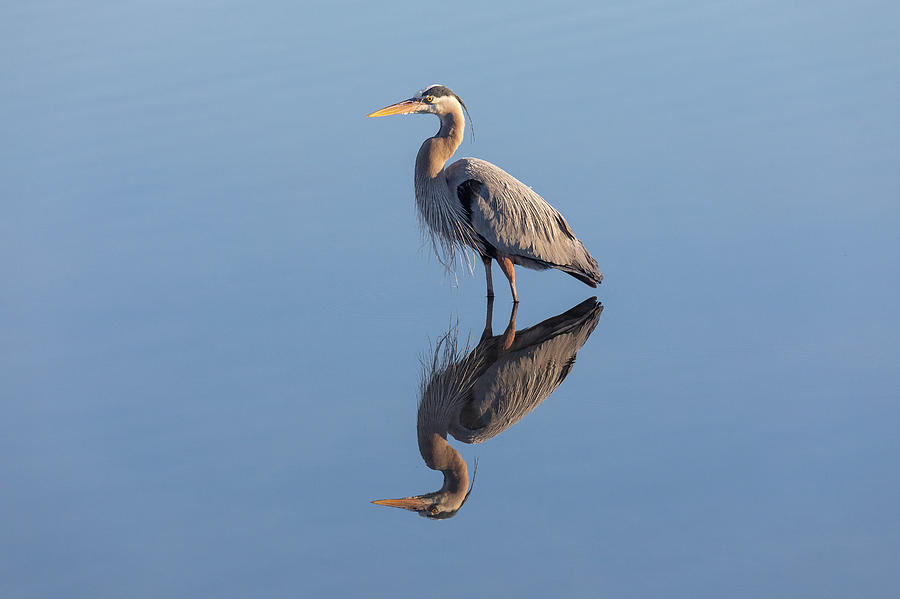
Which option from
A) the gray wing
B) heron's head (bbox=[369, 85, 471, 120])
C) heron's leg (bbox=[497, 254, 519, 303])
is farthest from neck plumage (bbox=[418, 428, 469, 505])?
heron's head (bbox=[369, 85, 471, 120])

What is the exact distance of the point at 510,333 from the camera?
20.8 feet

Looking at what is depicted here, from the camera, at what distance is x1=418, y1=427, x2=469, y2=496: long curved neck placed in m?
5.12

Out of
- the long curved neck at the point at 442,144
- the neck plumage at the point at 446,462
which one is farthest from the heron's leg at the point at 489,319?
the neck plumage at the point at 446,462

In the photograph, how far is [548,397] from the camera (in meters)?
5.75

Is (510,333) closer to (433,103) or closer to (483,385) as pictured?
(483,385)

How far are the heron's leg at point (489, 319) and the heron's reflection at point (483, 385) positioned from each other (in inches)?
0.4

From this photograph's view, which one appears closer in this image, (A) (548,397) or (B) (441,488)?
(B) (441,488)

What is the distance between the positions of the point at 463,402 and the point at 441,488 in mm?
744

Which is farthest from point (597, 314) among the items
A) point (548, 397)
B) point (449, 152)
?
point (449, 152)

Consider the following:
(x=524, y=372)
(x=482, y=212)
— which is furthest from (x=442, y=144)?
(x=524, y=372)

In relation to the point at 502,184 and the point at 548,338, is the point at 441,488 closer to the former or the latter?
the point at 548,338

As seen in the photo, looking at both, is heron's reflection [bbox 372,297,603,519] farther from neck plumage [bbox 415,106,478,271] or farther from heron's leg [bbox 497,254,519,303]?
neck plumage [bbox 415,106,478,271]

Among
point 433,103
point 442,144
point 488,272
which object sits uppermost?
point 433,103

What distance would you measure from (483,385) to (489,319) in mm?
698
